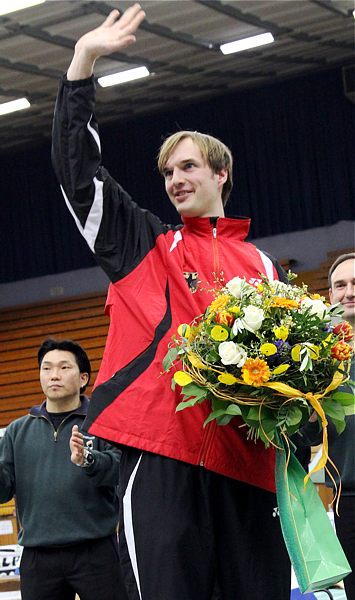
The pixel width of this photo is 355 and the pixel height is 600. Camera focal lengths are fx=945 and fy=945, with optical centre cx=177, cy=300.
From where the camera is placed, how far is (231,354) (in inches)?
97.4

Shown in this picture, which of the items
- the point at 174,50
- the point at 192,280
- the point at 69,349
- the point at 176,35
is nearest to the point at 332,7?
the point at 176,35

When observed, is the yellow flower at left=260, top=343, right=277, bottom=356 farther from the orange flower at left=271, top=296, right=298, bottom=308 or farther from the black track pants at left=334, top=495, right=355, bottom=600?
the black track pants at left=334, top=495, right=355, bottom=600

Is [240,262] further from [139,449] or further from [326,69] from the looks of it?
[326,69]

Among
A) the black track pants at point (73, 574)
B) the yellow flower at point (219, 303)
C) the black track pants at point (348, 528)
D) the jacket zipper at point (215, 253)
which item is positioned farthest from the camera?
the black track pants at point (73, 574)

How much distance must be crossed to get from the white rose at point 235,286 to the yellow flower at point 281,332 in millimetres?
143

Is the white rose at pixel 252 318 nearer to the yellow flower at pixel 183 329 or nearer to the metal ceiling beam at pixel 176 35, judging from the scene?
the yellow flower at pixel 183 329

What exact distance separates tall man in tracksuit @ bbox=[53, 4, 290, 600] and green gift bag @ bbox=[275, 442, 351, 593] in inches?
3.6

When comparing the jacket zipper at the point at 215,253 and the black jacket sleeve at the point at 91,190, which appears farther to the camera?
the jacket zipper at the point at 215,253

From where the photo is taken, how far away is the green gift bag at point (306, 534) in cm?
251

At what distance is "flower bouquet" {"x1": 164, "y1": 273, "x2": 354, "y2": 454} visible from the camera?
2473 millimetres

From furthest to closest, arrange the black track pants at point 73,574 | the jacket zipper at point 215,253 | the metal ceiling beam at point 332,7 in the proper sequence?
the metal ceiling beam at point 332,7, the black track pants at point 73,574, the jacket zipper at point 215,253

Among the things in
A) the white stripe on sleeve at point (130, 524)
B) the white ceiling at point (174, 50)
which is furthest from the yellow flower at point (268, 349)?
the white ceiling at point (174, 50)

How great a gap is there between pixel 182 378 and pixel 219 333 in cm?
16

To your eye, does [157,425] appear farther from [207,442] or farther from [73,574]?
[73,574]
